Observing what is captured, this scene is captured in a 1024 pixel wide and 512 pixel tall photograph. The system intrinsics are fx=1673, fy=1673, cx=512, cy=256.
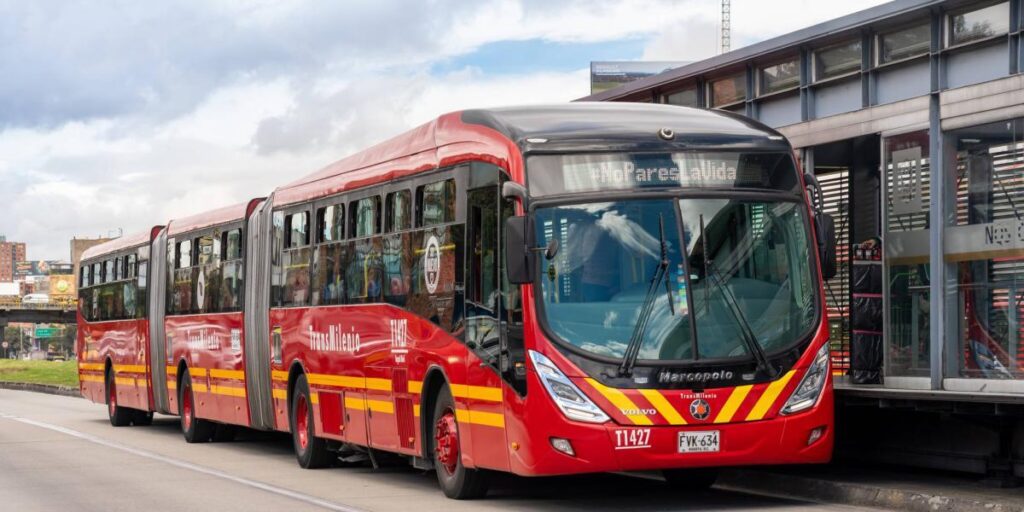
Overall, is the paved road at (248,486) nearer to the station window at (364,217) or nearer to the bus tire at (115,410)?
the station window at (364,217)

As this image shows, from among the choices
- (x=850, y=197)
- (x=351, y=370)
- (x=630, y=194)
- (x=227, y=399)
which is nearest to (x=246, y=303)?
(x=227, y=399)

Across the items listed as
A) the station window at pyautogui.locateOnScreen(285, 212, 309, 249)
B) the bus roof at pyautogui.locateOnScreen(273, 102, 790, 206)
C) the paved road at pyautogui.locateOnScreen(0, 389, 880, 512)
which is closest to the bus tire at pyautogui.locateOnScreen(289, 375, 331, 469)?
the paved road at pyautogui.locateOnScreen(0, 389, 880, 512)

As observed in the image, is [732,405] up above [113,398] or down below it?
above

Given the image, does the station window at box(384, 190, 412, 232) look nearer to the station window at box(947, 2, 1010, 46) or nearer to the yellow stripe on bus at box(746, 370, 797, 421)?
the yellow stripe on bus at box(746, 370, 797, 421)

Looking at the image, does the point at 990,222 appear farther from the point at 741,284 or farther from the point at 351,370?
the point at 351,370

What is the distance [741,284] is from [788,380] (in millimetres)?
833

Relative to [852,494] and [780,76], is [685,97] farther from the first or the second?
[852,494]

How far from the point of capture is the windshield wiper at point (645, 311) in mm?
12656

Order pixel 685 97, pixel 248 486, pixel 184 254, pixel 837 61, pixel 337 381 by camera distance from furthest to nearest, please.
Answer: pixel 184 254 → pixel 685 97 → pixel 337 381 → pixel 248 486 → pixel 837 61

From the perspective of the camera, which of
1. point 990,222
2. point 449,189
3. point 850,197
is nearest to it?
point 990,222

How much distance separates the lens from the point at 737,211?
1346 cm

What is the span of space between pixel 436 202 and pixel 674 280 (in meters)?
3.21

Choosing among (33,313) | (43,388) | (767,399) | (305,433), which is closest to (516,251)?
(767,399)

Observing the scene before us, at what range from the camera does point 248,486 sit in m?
17.0
